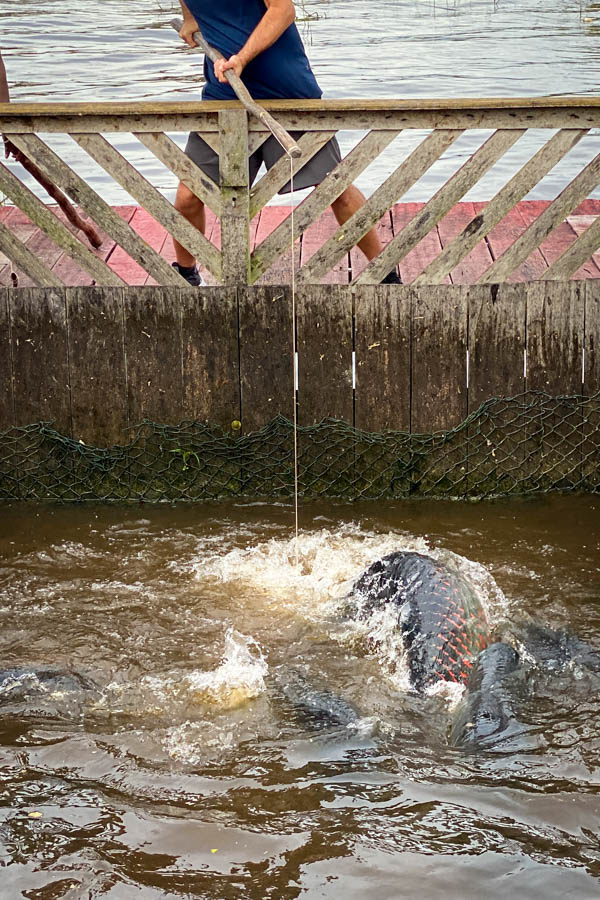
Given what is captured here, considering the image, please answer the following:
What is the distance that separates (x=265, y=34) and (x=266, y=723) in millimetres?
3640

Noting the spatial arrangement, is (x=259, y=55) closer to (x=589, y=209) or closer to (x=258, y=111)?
(x=258, y=111)

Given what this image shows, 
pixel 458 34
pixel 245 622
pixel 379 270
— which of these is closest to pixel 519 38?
pixel 458 34

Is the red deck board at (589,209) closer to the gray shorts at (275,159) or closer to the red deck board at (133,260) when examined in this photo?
the gray shorts at (275,159)

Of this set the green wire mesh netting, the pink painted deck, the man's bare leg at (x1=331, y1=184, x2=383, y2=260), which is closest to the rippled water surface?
the pink painted deck

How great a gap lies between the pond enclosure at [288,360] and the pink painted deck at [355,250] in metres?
0.46

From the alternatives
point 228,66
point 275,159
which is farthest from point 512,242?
point 228,66

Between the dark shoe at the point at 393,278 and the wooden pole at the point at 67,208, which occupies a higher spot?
the wooden pole at the point at 67,208

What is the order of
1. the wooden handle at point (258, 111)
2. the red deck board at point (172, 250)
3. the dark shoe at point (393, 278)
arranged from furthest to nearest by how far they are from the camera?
the red deck board at point (172, 250) → the dark shoe at point (393, 278) → the wooden handle at point (258, 111)

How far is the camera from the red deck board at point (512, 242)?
23.0ft

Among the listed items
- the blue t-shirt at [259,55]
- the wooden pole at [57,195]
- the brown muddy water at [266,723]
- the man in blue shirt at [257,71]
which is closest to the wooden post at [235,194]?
the man in blue shirt at [257,71]

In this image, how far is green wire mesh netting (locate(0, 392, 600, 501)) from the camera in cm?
654

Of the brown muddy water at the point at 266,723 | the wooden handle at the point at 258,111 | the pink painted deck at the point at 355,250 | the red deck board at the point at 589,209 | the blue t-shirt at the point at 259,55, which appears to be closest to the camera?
the brown muddy water at the point at 266,723

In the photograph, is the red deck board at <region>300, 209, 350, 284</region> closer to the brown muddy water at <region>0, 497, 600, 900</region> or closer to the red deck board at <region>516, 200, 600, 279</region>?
the red deck board at <region>516, 200, 600, 279</region>

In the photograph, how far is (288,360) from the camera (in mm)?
6504
